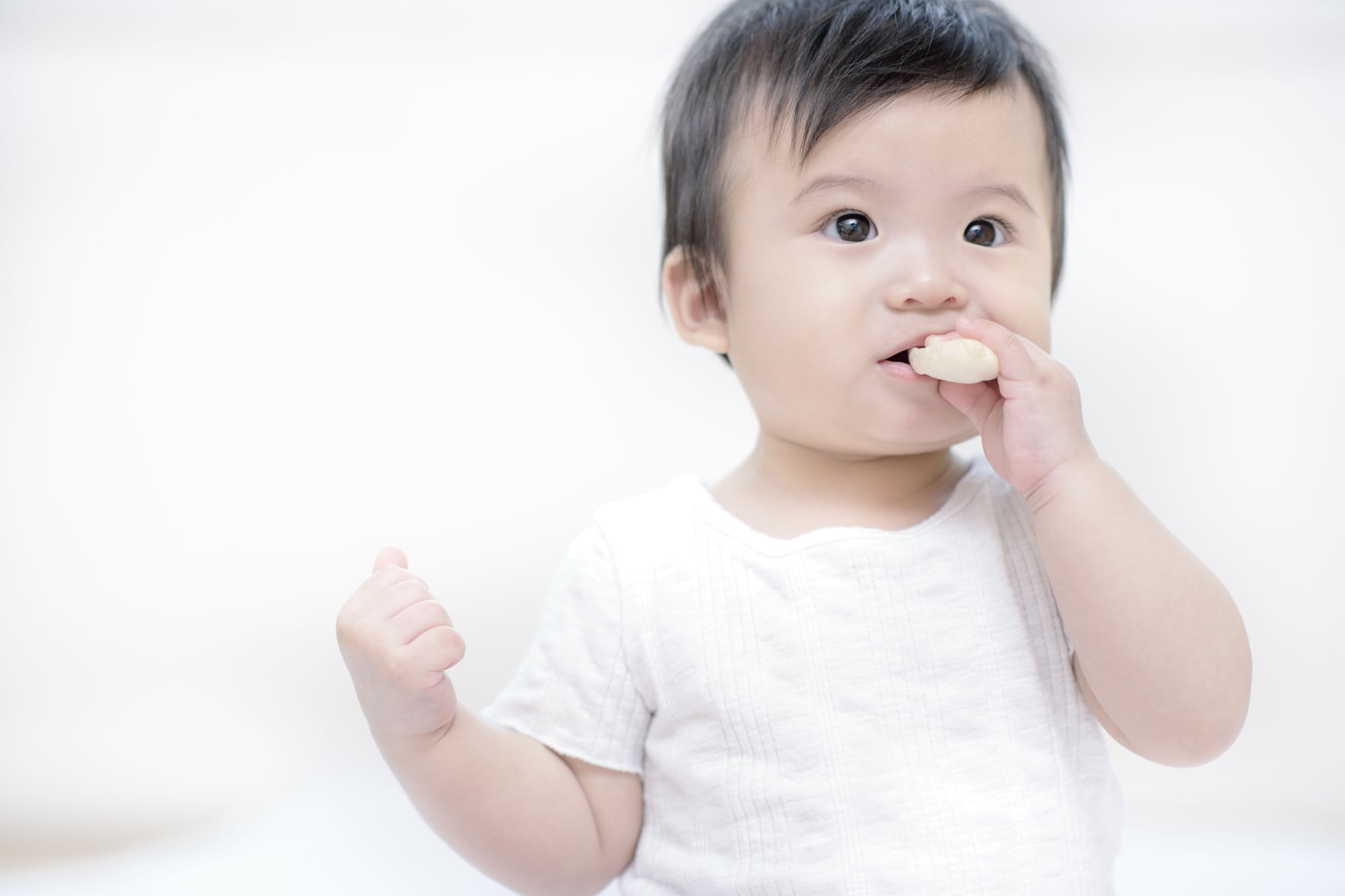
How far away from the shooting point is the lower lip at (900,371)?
0.82 metres

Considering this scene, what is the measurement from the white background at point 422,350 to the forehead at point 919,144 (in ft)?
1.82

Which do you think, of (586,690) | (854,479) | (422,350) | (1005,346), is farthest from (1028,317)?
(422,350)

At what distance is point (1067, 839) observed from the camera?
815 mm

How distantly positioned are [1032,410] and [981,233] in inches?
6.2

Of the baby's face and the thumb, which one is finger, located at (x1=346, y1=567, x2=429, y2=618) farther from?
the baby's face

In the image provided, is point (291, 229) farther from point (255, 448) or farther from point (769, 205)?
point (769, 205)

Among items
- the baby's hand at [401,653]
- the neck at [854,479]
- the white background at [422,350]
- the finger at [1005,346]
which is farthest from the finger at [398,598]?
the white background at [422,350]

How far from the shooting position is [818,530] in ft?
2.89

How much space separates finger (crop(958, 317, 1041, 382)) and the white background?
2.04 feet

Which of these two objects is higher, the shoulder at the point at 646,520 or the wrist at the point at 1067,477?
the shoulder at the point at 646,520

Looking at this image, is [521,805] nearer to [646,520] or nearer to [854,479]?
[646,520]

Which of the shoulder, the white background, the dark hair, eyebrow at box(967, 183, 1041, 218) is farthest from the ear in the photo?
the white background

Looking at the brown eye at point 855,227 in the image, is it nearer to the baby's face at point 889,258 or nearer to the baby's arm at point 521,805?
the baby's face at point 889,258

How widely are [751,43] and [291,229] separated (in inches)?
27.4
